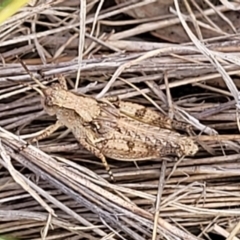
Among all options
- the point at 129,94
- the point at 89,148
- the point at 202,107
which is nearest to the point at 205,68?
the point at 202,107

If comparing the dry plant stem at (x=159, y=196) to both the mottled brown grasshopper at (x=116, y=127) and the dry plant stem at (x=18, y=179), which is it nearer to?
the mottled brown grasshopper at (x=116, y=127)

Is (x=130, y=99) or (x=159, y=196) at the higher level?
(x=130, y=99)

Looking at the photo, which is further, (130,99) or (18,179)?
(130,99)

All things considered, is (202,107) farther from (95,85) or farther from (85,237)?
(85,237)

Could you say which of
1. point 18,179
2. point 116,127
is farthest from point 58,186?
point 116,127

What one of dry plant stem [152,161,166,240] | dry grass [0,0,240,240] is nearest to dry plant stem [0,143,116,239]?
dry grass [0,0,240,240]

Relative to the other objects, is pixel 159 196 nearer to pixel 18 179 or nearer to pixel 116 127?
pixel 116 127

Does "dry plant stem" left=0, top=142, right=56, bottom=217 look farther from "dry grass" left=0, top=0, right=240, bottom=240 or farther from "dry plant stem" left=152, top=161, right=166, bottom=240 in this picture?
"dry plant stem" left=152, top=161, right=166, bottom=240
